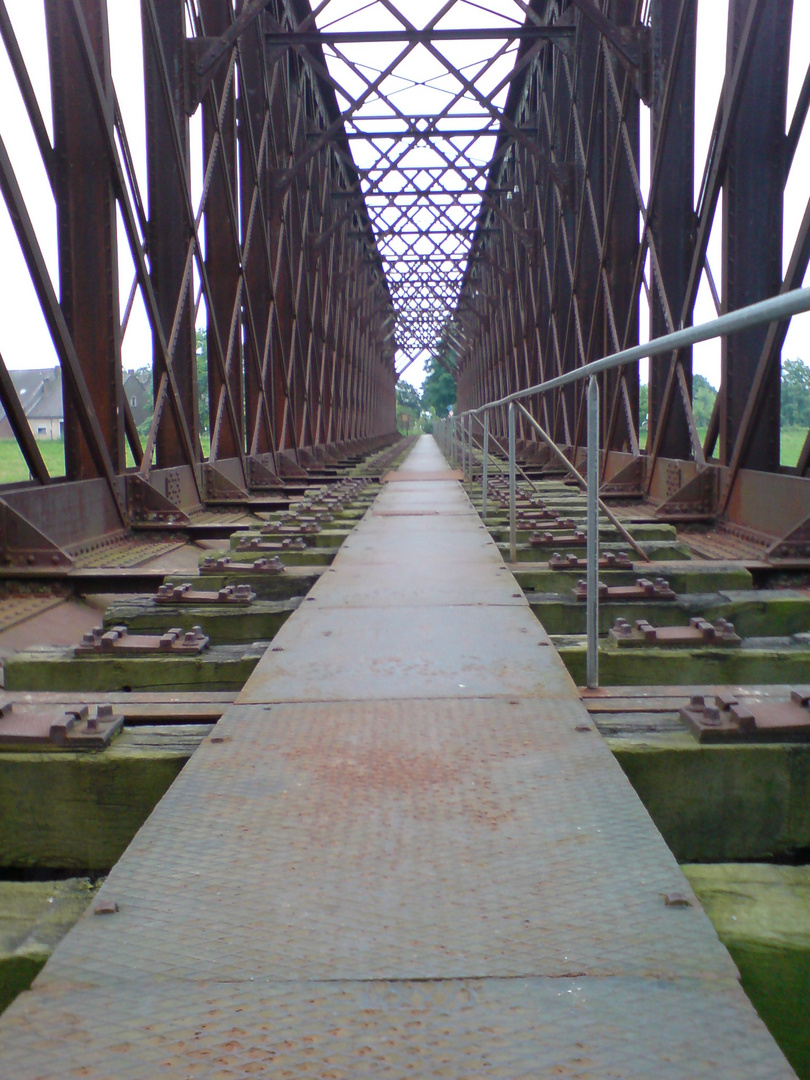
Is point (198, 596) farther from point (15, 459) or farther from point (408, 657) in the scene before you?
point (15, 459)

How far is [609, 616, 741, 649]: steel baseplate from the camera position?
3.27 meters

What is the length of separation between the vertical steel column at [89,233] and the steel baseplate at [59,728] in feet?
15.5

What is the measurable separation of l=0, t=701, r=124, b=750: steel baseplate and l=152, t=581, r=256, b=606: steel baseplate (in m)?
1.54

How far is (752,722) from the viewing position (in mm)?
2289

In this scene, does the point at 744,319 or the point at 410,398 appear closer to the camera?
the point at 744,319

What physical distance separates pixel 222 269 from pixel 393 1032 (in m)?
11.1

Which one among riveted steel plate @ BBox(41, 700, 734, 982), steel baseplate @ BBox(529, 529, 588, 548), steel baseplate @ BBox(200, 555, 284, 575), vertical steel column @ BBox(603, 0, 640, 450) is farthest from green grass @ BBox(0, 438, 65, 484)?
Result: vertical steel column @ BBox(603, 0, 640, 450)

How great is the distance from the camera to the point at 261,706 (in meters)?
2.66

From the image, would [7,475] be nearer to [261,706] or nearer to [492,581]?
[492,581]

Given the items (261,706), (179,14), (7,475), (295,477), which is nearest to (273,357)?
(295,477)

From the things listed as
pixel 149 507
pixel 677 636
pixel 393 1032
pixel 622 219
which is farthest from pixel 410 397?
pixel 393 1032

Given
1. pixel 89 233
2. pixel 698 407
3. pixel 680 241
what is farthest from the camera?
pixel 698 407

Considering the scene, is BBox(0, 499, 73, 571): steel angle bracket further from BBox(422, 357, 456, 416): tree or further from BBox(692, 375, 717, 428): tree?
BBox(422, 357, 456, 416): tree

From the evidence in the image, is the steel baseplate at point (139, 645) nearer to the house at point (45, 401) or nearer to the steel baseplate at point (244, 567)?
the steel baseplate at point (244, 567)
